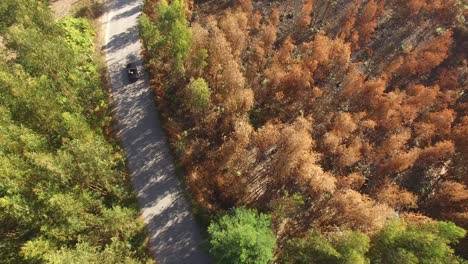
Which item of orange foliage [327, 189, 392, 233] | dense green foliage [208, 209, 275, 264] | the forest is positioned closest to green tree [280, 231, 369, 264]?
the forest

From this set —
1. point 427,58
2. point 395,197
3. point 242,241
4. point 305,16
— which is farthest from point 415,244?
point 305,16

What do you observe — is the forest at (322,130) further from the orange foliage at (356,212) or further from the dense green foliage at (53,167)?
the dense green foliage at (53,167)

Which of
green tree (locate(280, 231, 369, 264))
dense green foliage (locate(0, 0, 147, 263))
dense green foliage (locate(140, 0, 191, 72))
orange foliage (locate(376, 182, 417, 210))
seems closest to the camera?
green tree (locate(280, 231, 369, 264))

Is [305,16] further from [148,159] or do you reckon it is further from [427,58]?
[148,159]

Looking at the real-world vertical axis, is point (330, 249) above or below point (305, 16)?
below

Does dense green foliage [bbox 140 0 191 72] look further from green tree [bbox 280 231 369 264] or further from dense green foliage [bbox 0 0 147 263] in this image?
green tree [bbox 280 231 369 264]

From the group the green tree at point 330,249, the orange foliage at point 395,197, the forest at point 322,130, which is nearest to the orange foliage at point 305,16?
the forest at point 322,130
